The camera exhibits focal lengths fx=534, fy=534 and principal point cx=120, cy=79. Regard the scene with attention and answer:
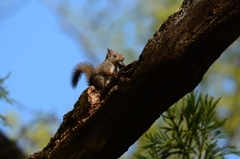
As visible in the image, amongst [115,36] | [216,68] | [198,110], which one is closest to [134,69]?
[198,110]

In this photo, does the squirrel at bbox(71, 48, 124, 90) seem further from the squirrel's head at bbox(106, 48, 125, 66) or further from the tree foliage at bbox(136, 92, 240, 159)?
the tree foliage at bbox(136, 92, 240, 159)

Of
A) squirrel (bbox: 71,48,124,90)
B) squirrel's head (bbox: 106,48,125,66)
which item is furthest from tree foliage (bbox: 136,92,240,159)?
squirrel's head (bbox: 106,48,125,66)

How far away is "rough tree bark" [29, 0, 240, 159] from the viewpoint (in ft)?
5.93

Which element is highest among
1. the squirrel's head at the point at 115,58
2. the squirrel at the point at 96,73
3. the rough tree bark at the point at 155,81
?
the squirrel's head at the point at 115,58

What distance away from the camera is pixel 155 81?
6.09ft

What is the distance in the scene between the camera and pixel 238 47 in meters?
8.28

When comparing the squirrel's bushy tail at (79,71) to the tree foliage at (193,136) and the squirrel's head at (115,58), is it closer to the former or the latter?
the squirrel's head at (115,58)

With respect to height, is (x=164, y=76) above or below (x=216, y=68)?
below

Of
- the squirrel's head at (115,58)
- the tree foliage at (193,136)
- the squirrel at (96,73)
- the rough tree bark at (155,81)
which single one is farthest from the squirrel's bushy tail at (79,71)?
the rough tree bark at (155,81)

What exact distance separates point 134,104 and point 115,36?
311 inches

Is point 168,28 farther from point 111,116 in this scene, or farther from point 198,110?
point 198,110

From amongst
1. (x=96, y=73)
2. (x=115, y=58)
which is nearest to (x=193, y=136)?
(x=96, y=73)

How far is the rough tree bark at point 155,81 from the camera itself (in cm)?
181

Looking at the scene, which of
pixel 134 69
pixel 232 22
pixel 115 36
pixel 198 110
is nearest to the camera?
pixel 232 22
